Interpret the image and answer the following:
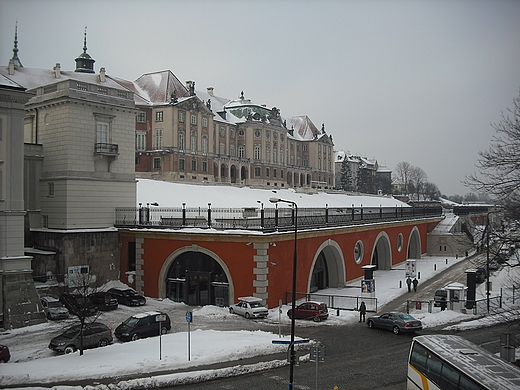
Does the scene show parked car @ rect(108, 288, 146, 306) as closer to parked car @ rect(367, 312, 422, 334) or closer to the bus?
parked car @ rect(367, 312, 422, 334)

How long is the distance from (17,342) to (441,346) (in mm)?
18382

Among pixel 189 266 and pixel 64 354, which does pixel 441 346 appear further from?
pixel 189 266

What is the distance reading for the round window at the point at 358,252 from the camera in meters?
39.8

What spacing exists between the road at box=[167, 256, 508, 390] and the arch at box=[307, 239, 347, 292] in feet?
37.0

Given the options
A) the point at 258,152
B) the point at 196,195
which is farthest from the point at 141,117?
the point at 258,152

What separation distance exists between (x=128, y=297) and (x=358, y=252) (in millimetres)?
19306

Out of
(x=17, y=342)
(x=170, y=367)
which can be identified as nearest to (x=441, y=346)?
(x=170, y=367)

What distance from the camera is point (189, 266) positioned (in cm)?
3058

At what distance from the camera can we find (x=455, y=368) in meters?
11.9

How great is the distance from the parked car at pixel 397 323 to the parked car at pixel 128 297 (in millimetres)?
13663

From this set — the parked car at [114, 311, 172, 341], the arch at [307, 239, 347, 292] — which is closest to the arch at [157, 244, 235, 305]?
the parked car at [114, 311, 172, 341]

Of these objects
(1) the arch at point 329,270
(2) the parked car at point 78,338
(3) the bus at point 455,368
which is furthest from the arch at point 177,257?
(3) the bus at point 455,368

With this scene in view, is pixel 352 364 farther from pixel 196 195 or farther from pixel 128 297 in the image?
pixel 196 195

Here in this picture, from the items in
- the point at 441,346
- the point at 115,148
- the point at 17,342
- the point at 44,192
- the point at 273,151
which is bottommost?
the point at 17,342
